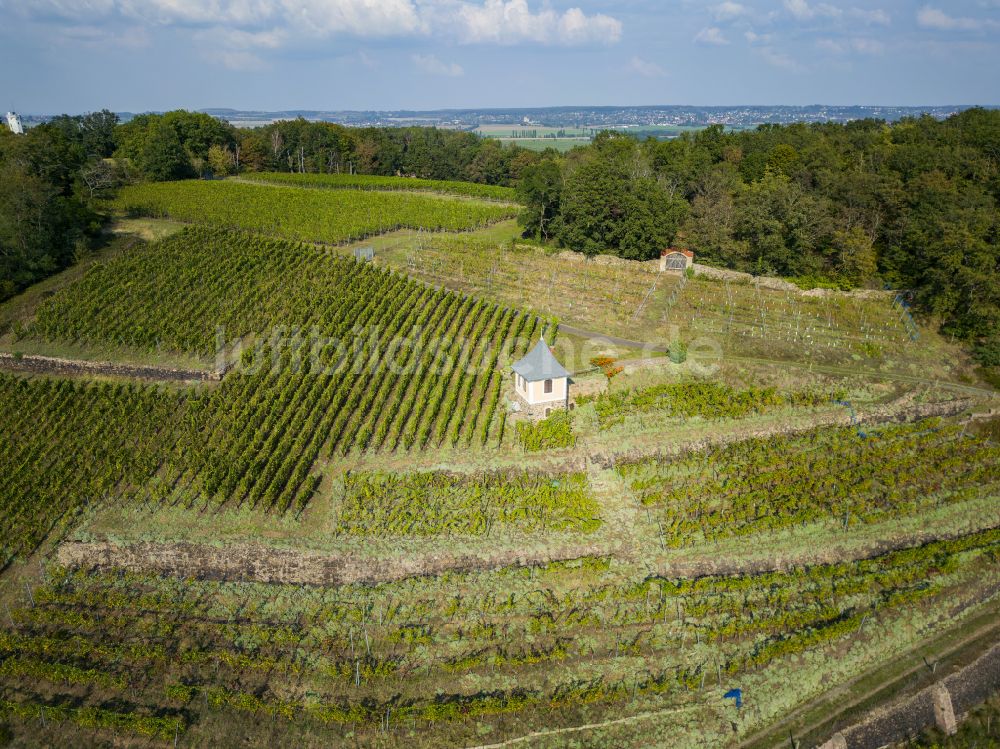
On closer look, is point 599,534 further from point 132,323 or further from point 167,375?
point 132,323

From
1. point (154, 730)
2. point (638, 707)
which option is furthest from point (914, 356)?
point (154, 730)

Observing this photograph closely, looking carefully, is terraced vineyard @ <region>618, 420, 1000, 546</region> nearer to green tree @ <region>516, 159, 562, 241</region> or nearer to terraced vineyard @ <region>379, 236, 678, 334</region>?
terraced vineyard @ <region>379, 236, 678, 334</region>

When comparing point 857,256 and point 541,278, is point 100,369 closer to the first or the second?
point 541,278

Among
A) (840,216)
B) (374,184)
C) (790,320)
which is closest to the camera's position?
(790,320)

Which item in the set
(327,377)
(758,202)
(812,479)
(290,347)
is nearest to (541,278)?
(758,202)

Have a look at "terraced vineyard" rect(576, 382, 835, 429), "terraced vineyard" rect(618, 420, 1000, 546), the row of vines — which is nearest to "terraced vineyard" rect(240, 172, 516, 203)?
the row of vines

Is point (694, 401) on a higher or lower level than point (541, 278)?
lower
